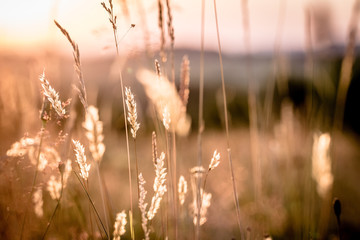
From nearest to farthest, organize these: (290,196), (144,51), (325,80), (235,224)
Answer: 1. (144,51)
2. (325,80)
3. (235,224)
4. (290,196)

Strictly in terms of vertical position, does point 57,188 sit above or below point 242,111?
below

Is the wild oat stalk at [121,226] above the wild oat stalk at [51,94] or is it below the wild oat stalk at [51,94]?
below

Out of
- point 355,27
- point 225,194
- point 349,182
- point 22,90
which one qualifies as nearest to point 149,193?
point 225,194

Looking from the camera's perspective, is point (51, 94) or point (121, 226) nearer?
point (51, 94)

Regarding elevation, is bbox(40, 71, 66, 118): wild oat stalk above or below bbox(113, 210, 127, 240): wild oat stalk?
above

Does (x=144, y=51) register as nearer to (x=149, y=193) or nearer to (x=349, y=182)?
(x=149, y=193)

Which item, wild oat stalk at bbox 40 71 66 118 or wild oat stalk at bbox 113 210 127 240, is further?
wild oat stalk at bbox 113 210 127 240

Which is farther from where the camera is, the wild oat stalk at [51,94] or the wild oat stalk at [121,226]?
the wild oat stalk at [121,226]

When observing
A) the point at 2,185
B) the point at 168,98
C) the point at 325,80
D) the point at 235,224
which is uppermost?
the point at 325,80

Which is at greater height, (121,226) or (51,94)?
(51,94)

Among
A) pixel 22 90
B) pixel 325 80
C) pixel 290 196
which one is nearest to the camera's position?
pixel 22 90

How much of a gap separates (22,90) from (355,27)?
1778 millimetres

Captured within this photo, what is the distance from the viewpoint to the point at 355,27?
124 cm

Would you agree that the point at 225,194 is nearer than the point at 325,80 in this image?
No
